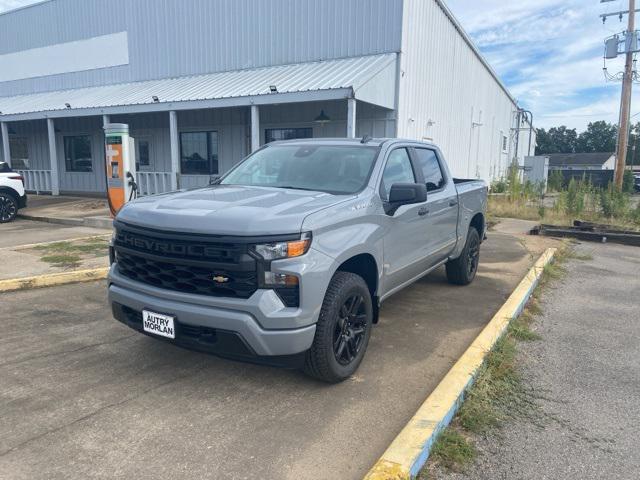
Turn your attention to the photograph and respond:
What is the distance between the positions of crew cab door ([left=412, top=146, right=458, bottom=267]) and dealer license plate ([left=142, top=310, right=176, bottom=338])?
8.96 ft

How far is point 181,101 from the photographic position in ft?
46.6

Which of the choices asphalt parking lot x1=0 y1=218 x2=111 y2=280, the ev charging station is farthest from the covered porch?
asphalt parking lot x1=0 y1=218 x2=111 y2=280

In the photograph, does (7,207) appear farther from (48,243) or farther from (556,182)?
(556,182)

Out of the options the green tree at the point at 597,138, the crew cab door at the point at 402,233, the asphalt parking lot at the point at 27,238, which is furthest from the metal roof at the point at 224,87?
the green tree at the point at 597,138

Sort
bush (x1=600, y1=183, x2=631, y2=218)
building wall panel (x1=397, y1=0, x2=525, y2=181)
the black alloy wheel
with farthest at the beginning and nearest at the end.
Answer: building wall panel (x1=397, y1=0, x2=525, y2=181) < bush (x1=600, y1=183, x2=631, y2=218) < the black alloy wheel

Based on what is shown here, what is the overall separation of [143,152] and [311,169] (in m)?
16.2

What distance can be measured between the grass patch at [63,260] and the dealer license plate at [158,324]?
4.38 metres

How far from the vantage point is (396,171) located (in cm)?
467

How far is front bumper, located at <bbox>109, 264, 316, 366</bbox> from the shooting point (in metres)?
3.04

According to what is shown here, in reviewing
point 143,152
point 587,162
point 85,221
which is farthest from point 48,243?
point 587,162

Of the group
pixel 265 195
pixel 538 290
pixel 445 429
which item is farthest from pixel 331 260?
pixel 538 290

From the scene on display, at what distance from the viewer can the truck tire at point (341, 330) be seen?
10.9 ft

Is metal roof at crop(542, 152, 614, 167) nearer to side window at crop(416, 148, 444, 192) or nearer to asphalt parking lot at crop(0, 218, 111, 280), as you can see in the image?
asphalt parking lot at crop(0, 218, 111, 280)

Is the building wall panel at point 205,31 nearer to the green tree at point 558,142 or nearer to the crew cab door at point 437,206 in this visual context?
the crew cab door at point 437,206
